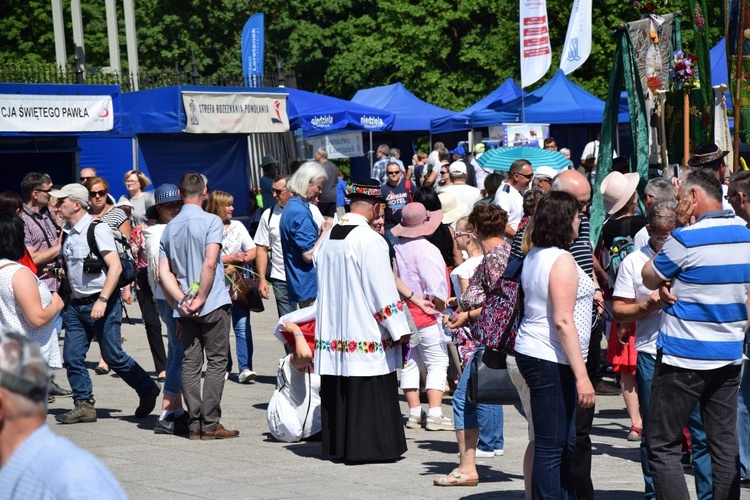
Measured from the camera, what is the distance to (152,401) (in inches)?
364

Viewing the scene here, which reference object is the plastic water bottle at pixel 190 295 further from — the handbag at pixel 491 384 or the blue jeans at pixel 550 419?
the blue jeans at pixel 550 419

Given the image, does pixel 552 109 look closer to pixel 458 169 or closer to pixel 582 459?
pixel 458 169

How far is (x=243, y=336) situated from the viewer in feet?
36.1

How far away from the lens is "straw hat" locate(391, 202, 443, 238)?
8.79 m

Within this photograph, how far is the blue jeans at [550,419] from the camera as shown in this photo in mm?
5383

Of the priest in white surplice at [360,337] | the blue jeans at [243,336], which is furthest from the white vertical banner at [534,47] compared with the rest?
the priest in white surplice at [360,337]

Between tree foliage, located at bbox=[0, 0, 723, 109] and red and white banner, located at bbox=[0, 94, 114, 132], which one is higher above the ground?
tree foliage, located at bbox=[0, 0, 723, 109]

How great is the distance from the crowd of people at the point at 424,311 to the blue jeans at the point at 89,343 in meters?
0.02

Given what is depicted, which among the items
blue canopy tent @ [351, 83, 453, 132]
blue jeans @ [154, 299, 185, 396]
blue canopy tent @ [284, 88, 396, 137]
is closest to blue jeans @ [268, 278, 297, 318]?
blue jeans @ [154, 299, 185, 396]

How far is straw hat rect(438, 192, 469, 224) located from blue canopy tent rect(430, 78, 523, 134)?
42.5 ft

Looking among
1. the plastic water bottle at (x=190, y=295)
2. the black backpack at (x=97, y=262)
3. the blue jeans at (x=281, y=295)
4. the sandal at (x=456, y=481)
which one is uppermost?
the black backpack at (x=97, y=262)

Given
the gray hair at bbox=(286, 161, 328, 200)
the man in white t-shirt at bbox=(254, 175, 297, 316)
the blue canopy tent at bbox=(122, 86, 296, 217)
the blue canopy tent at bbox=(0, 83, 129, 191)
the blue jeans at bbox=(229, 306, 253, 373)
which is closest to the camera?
the gray hair at bbox=(286, 161, 328, 200)

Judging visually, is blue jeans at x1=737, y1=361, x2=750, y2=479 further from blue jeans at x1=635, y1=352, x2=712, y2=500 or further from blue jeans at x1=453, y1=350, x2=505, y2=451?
blue jeans at x1=453, y1=350, x2=505, y2=451

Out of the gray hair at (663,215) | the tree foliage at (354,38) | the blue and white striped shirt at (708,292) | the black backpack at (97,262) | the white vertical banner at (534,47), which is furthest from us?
the tree foliage at (354,38)
